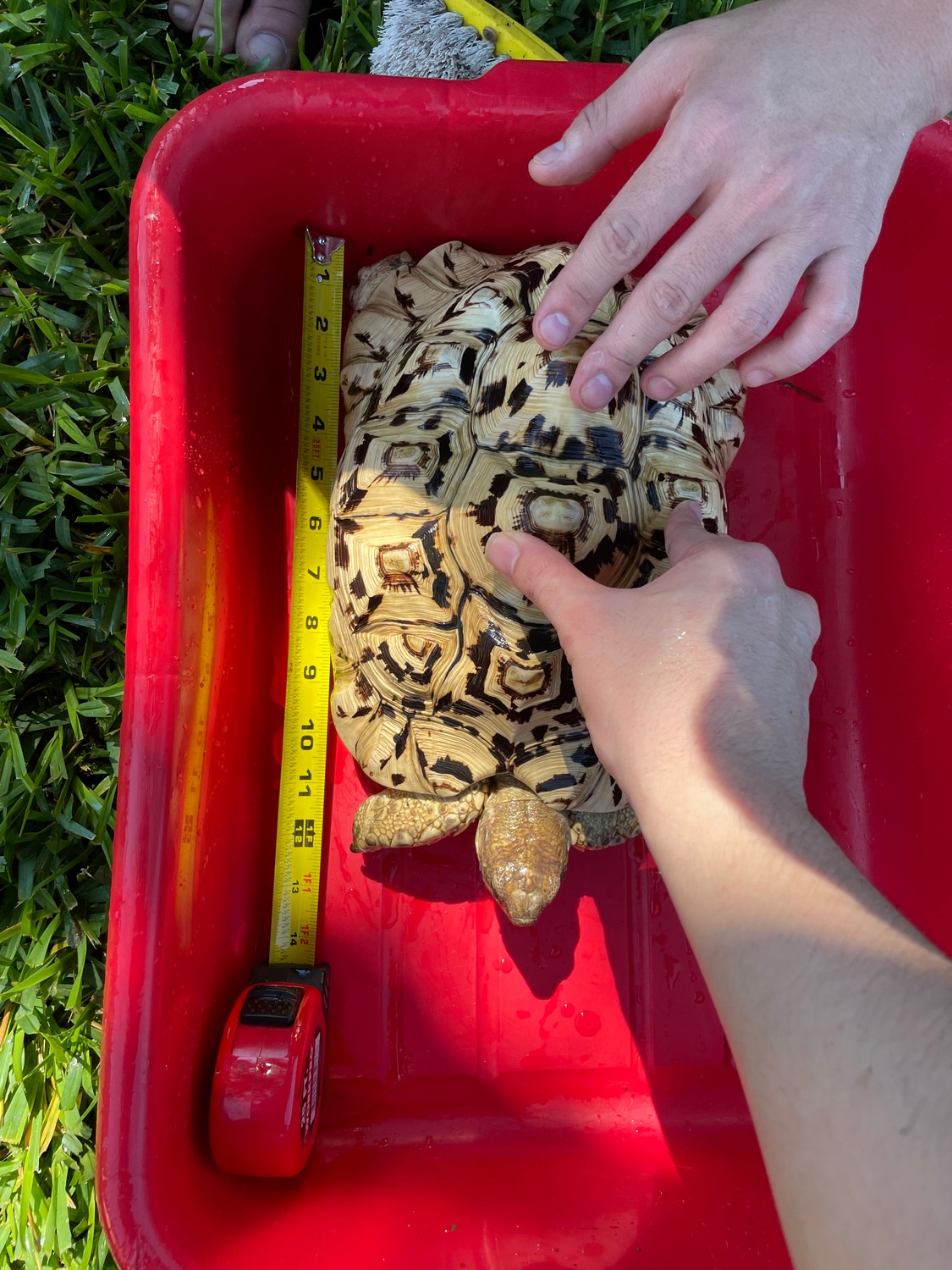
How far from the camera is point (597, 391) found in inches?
38.3

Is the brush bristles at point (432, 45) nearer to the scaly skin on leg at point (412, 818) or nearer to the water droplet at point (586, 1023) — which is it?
the scaly skin on leg at point (412, 818)

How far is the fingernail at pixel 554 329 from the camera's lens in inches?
37.0

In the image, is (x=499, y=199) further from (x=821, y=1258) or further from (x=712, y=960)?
(x=821, y=1258)

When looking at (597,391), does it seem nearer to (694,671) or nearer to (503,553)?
(503,553)

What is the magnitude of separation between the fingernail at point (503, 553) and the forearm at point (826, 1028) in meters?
0.37

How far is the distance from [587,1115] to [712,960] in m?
0.89

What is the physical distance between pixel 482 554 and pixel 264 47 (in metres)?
1.12

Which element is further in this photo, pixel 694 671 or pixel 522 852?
pixel 522 852

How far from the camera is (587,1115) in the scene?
1419 millimetres

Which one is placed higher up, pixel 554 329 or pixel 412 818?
pixel 554 329

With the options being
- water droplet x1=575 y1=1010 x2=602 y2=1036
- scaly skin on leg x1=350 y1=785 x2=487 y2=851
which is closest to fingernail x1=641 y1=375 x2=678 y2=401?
scaly skin on leg x1=350 y1=785 x2=487 y2=851

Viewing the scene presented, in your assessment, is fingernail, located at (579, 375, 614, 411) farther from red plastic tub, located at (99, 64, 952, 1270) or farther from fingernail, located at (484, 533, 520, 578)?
red plastic tub, located at (99, 64, 952, 1270)

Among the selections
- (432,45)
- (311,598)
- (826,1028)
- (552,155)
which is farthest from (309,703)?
(432,45)

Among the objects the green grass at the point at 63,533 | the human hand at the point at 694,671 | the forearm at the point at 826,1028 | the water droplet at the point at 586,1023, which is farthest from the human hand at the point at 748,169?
the water droplet at the point at 586,1023
